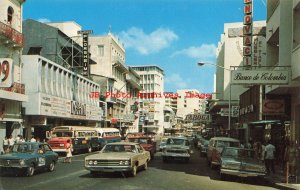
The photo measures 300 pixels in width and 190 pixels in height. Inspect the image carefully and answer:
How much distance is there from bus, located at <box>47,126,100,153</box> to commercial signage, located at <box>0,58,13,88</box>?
1230 cm

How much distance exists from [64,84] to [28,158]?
31.3 metres

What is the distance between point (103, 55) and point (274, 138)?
49803 millimetres

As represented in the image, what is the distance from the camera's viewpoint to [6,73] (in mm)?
20047

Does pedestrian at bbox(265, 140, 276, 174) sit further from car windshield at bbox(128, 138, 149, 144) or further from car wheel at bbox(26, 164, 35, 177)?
car wheel at bbox(26, 164, 35, 177)

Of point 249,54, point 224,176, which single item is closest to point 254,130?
point 249,54

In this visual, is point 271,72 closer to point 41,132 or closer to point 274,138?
point 274,138

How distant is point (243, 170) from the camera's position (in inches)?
741

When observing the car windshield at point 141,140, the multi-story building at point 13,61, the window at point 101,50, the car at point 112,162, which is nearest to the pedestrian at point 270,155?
the car at point 112,162

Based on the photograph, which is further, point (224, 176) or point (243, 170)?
point (224, 176)

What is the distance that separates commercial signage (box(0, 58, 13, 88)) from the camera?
61.7 feet

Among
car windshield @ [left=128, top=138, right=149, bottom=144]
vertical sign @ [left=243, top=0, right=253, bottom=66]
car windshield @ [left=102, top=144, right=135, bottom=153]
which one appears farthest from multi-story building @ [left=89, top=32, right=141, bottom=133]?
car windshield @ [left=102, top=144, right=135, bottom=153]

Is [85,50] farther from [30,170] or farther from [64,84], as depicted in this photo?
[30,170]

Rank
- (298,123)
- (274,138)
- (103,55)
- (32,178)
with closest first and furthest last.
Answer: (32,178) → (298,123) → (274,138) → (103,55)

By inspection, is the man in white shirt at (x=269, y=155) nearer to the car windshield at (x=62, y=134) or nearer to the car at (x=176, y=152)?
the car at (x=176, y=152)
